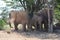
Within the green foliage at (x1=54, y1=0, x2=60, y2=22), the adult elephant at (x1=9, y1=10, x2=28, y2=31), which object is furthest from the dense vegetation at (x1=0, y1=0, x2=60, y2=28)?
the green foliage at (x1=54, y1=0, x2=60, y2=22)

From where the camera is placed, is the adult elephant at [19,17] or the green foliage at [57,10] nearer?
the green foliage at [57,10]

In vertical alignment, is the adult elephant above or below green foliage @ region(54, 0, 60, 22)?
below

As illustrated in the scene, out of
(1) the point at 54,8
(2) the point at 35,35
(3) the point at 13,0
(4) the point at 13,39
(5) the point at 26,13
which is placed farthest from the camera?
(3) the point at 13,0

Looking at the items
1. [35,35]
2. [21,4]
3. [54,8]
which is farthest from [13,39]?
[21,4]

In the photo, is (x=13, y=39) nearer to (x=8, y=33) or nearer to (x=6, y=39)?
(x=6, y=39)

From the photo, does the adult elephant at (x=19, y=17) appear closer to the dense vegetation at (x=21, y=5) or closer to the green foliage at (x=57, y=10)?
the dense vegetation at (x=21, y=5)

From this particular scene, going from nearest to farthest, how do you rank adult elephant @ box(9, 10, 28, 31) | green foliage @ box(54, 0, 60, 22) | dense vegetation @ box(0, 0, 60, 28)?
green foliage @ box(54, 0, 60, 22) → adult elephant @ box(9, 10, 28, 31) → dense vegetation @ box(0, 0, 60, 28)

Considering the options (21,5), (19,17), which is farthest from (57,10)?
(21,5)

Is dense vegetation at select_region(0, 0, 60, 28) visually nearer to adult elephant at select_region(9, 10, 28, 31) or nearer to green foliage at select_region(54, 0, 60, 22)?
adult elephant at select_region(9, 10, 28, 31)

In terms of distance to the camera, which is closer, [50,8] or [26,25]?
[50,8]

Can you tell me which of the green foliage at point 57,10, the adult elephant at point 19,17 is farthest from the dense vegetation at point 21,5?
the green foliage at point 57,10

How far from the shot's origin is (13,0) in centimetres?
1439

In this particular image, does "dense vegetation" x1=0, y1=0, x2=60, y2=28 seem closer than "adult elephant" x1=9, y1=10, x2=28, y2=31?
No

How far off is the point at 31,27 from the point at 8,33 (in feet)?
5.59
